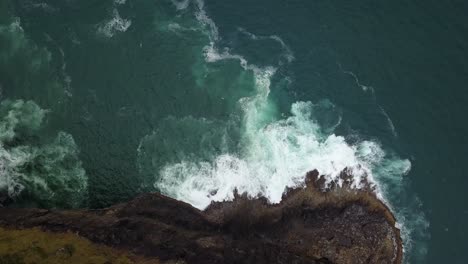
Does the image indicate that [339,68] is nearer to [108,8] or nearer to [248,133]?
[248,133]

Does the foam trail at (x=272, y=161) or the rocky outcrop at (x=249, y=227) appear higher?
the foam trail at (x=272, y=161)

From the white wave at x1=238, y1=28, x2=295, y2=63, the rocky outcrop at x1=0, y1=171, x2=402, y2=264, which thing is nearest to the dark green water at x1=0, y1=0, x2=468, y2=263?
the white wave at x1=238, y1=28, x2=295, y2=63

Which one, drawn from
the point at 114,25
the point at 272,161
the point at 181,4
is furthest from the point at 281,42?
the point at 114,25

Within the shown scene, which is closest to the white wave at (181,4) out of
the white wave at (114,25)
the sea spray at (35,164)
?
the white wave at (114,25)

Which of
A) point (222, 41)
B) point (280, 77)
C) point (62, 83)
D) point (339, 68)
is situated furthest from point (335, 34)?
point (62, 83)

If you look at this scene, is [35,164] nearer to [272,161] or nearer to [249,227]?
[249,227]

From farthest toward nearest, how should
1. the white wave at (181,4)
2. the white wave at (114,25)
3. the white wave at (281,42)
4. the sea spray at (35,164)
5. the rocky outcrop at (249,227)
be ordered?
the white wave at (181,4) → the white wave at (281,42) → the white wave at (114,25) → the sea spray at (35,164) → the rocky outcrop at (249,227)

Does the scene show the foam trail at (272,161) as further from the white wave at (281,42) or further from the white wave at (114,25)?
the white wave at (114,25)

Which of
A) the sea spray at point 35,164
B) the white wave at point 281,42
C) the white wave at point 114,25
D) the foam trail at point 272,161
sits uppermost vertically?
the white wave at point 281,42
